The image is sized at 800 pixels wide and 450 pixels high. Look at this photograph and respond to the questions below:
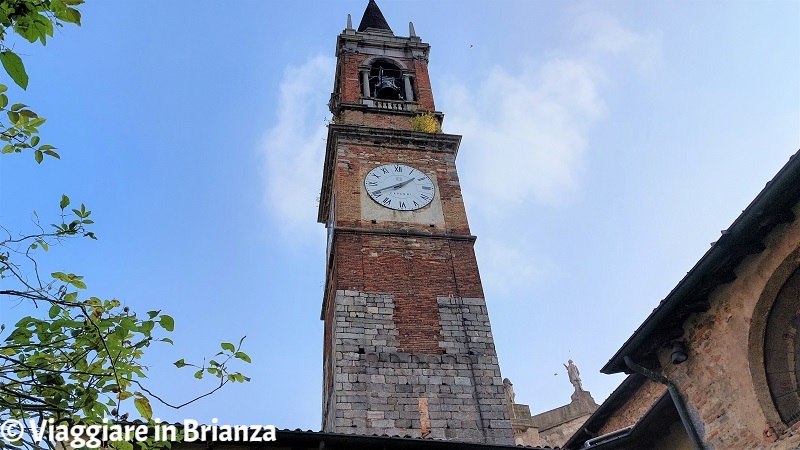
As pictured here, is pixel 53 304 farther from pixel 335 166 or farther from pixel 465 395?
pixel 335 166

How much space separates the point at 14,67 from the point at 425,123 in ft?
49.2

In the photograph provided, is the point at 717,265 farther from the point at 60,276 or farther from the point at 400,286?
the point at 400,286

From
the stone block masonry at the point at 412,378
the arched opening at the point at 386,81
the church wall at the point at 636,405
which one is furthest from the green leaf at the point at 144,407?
Answer: the arched opening at the point at 386,81

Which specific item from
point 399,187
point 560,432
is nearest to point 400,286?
point 399,187

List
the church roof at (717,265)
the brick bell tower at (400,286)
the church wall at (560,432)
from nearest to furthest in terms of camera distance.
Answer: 1. the church roof at (717,265)
2. the brick bell tower at (400,286)
3. the church wall at (560,432)

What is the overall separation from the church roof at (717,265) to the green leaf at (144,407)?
5.45 m

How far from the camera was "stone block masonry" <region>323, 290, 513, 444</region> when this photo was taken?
37.0ft

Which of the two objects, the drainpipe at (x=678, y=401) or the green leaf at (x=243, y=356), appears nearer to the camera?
the green leaf at (x=243, y=356)

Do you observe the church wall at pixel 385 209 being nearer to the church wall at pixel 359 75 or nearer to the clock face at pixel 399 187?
the clock face at pixel 399 187

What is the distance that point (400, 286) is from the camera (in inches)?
536

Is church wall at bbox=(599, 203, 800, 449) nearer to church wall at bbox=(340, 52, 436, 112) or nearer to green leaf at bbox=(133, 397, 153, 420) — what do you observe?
green leaf at bbox=(133, 397, 153, 420)

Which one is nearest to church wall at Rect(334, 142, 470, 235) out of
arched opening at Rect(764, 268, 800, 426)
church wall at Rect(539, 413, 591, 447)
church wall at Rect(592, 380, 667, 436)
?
church wall at Rect(592, 380, 667, 436)

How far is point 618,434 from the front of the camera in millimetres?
9312

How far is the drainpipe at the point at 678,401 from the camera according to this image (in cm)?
710
